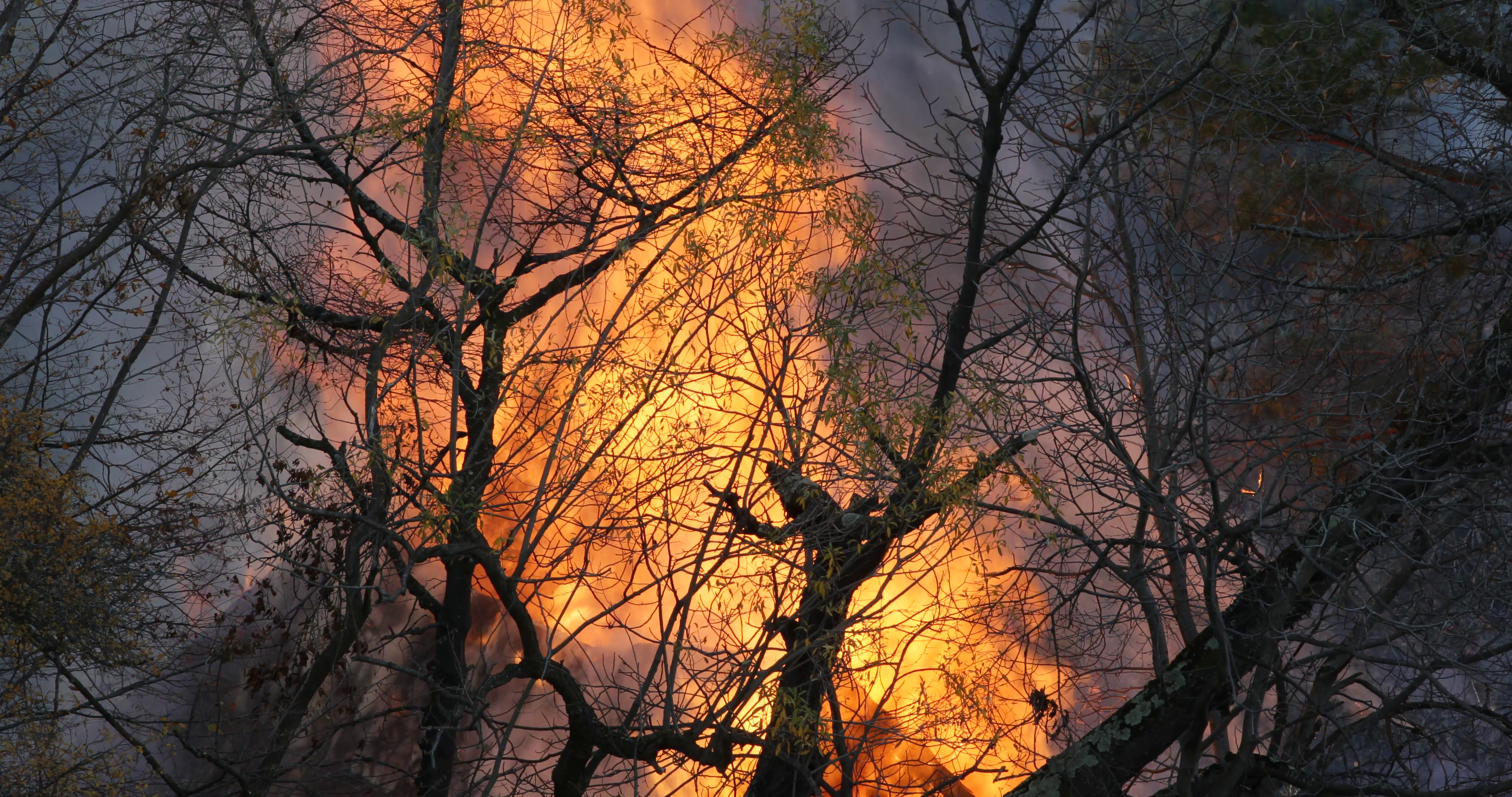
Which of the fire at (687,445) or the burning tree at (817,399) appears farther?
the fire at (687,445)

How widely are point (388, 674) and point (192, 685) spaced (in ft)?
4.05

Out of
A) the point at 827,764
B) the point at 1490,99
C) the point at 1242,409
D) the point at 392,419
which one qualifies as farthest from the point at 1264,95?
the point at 392,419

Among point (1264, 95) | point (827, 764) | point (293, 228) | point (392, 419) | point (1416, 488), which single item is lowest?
point (827, 764)

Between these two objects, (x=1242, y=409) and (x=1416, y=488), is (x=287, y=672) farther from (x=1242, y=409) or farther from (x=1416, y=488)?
(x=1416, y=488)

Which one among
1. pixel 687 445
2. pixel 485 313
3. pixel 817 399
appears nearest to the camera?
pixel 687 445

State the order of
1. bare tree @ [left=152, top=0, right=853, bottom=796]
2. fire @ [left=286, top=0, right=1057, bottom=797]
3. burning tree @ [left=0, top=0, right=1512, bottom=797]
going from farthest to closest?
1. bare tree @ [left=152, top=0, right=853, bottom=796]
2. fire @ [left=286, top=0, right=1057, bottom=797]
3. burning tree @ [left=0, top=0, right=1512, bottom=797]

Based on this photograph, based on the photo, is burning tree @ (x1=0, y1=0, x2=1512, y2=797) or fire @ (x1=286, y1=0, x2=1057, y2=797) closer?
burning tree @ (x1=0, y1=0, x2=1512, y2=797)

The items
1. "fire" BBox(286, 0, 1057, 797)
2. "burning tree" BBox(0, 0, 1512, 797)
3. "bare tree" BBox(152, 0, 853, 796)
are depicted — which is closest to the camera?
"burning tree" BBox(0, 0, 1512, 797)

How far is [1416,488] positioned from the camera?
15.8 feet

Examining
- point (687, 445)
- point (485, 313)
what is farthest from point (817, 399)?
point (485, 313)

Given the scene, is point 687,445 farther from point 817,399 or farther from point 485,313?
A: point 485,313

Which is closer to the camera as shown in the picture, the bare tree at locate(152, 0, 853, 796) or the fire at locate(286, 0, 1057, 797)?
the fire at locate(286, 0, 1057, 797)

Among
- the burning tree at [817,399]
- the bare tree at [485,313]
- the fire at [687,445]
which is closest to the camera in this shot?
the burning tree at [817,399]

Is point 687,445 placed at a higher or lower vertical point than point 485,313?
lower
